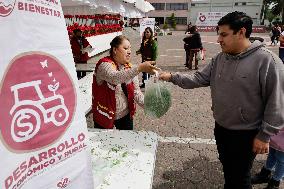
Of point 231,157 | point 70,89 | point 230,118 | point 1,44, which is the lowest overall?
point 231,157

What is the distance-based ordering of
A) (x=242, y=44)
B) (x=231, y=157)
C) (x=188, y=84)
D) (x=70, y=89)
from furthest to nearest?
(x=188, y=84), (x=231, y=157), (x=242, y=44), (x=70, y=89)

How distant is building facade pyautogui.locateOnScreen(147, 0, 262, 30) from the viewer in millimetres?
68688

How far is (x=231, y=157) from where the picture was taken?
2541 mm

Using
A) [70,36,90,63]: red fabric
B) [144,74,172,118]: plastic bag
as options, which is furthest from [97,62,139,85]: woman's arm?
[70,36,90,63]: red fabric

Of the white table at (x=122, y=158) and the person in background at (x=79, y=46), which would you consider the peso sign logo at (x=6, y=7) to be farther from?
the person in background at (x=79, y=46)

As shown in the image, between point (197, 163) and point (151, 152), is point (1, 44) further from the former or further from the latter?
point (197, 163)

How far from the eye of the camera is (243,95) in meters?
2.30

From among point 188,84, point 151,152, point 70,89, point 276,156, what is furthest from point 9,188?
point 276,156

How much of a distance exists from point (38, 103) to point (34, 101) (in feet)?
0.07

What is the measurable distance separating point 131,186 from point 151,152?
506 millimetres

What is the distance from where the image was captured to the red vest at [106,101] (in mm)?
2949

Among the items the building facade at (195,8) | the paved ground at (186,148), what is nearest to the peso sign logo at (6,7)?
the paved ground at (186,148)

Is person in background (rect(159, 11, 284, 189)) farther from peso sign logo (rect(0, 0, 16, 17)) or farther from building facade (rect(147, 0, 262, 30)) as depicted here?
building facade (rect(147, 0, 262, 30))

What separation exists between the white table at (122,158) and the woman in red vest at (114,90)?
0.26 metres
